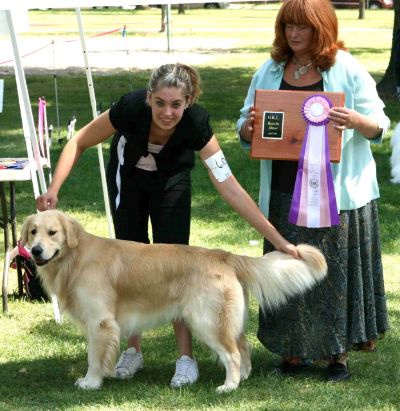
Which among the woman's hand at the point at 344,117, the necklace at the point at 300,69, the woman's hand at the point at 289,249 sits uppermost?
the necklace at the point at 300,69

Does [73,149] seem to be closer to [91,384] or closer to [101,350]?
[101,350]

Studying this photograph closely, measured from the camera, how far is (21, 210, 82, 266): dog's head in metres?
4.13

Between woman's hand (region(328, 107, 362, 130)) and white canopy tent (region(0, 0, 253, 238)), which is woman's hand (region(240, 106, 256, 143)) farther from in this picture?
white canopy tent (region(0, 0, 253, 238))

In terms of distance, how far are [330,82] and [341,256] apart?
872 millimetres

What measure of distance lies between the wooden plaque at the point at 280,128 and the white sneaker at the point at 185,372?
1.15 metres

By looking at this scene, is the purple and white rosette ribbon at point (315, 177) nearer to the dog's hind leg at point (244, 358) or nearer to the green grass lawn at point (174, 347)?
the dog's hind leg at point (244, 358)

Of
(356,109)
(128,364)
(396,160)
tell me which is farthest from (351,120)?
(396,160)

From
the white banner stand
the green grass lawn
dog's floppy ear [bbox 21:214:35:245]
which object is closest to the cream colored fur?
the green grass lawn

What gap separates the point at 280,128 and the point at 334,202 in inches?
17.4

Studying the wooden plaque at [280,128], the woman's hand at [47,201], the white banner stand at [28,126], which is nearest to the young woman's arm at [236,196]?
the wooden plaque at [280,128]

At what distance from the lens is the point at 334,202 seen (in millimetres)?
4160

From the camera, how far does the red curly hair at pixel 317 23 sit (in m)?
3.97

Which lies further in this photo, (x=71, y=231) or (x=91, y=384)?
(x=91, y=384)

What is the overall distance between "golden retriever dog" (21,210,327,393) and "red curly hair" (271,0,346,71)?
913 mm
